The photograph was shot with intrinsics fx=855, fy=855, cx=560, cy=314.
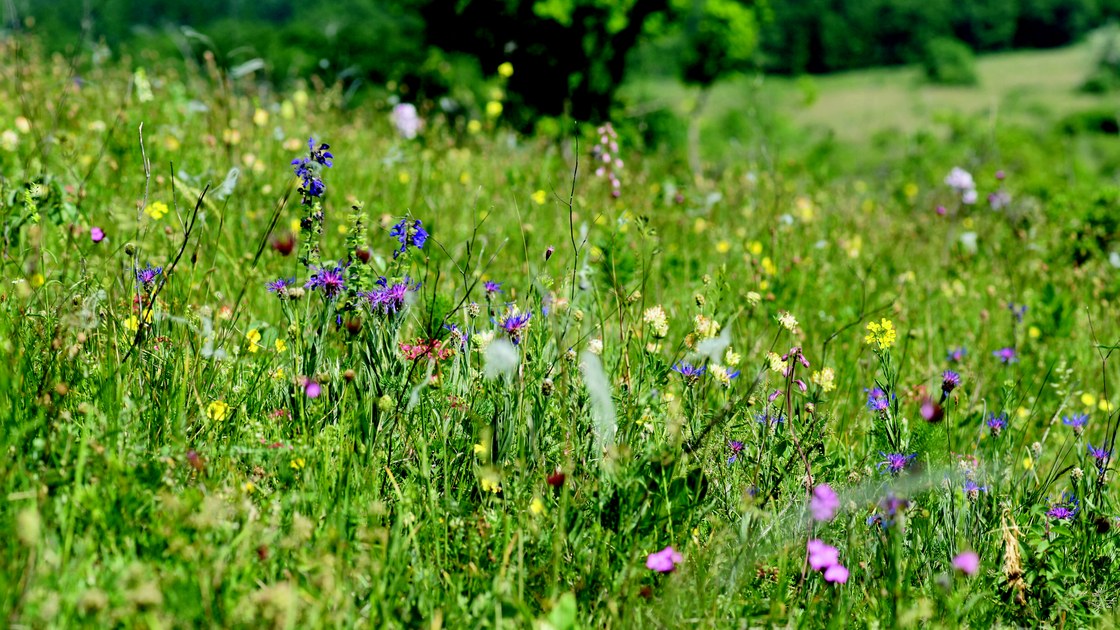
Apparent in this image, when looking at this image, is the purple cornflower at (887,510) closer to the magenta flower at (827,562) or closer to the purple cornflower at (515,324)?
the magenta flower at (827,562)

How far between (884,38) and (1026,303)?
79.8m

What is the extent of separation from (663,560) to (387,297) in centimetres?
89

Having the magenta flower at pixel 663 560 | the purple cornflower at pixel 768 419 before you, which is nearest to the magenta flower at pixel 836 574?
the magenta flower at pixel 663 560

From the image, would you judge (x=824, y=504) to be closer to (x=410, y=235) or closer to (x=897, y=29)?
(x=410, y=235)

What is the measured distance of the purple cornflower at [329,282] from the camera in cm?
199

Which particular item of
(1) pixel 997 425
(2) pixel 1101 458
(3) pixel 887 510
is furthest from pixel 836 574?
(1) pixel 997 425

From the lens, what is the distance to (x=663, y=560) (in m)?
1.53

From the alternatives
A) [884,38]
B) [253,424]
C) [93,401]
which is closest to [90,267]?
[93,401]

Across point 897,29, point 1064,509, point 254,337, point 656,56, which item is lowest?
point 897,29

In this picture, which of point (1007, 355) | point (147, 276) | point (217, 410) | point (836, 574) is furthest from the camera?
point (1007, 355)

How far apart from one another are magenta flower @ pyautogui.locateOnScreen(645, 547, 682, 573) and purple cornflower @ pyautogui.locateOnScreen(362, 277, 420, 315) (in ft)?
2.79

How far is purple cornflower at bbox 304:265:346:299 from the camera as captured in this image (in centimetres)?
199

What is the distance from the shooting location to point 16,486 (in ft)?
4.79

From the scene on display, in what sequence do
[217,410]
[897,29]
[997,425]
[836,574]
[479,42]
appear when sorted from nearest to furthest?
1. [836,574]
2. [217,410]
3. [997,425]
4. [479,42]
5. [897,29]
